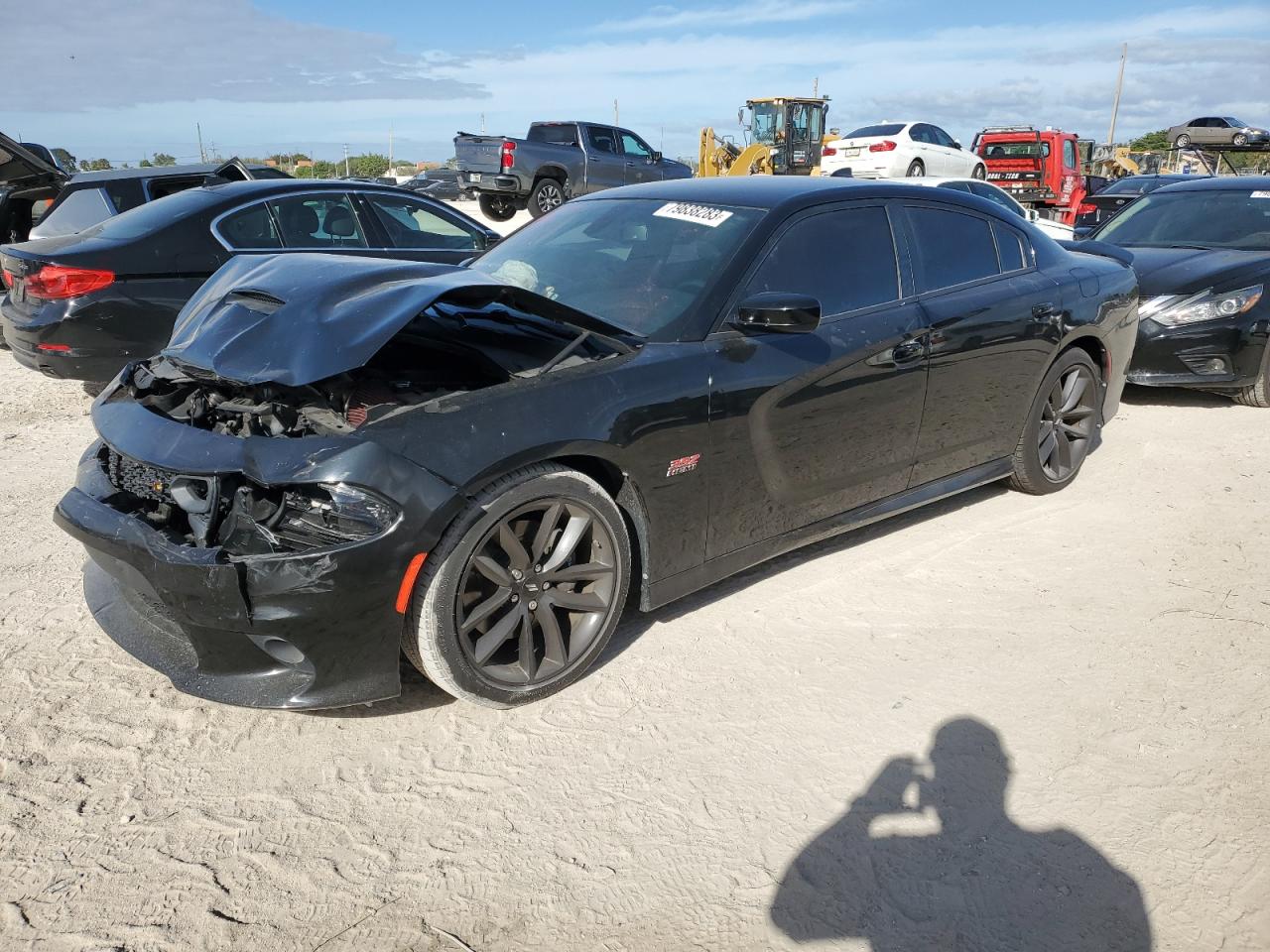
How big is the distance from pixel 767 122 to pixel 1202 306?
2060cm

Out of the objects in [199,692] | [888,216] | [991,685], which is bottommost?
[991,685]

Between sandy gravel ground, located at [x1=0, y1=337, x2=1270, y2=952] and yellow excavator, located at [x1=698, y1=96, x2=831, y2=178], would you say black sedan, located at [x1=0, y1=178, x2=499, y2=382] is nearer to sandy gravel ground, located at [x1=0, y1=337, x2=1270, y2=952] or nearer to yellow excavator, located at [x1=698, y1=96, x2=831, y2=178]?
sandy gravel ground, located at [x1=0, y1=337, x2=1270, y2=952]

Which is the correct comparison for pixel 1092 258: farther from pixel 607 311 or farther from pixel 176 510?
pixel 176 510

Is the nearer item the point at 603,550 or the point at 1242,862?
the point at 1242,862

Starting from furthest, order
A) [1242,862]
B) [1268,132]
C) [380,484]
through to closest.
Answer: [1268,132]
[380,484]
[1242,862]

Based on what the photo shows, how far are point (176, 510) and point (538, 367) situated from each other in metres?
1.20

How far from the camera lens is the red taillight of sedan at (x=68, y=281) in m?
6.09

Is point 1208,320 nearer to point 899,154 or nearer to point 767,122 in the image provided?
point 899,154

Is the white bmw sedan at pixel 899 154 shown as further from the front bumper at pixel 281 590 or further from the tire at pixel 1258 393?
the front bumper at pixel 281 590

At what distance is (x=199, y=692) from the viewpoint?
2.84 metres

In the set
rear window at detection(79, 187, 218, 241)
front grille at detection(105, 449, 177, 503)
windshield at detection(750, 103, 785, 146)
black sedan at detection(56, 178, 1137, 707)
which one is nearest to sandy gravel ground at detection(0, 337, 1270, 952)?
black sedan at detection(56, 178, 1137, 707)

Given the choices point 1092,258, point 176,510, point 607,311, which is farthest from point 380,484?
point 1092,258

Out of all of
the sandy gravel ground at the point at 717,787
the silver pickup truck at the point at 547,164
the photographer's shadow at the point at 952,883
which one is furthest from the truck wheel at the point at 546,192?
the photographer's shadow at the point at 952,883

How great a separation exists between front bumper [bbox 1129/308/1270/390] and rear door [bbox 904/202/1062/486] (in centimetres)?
268
